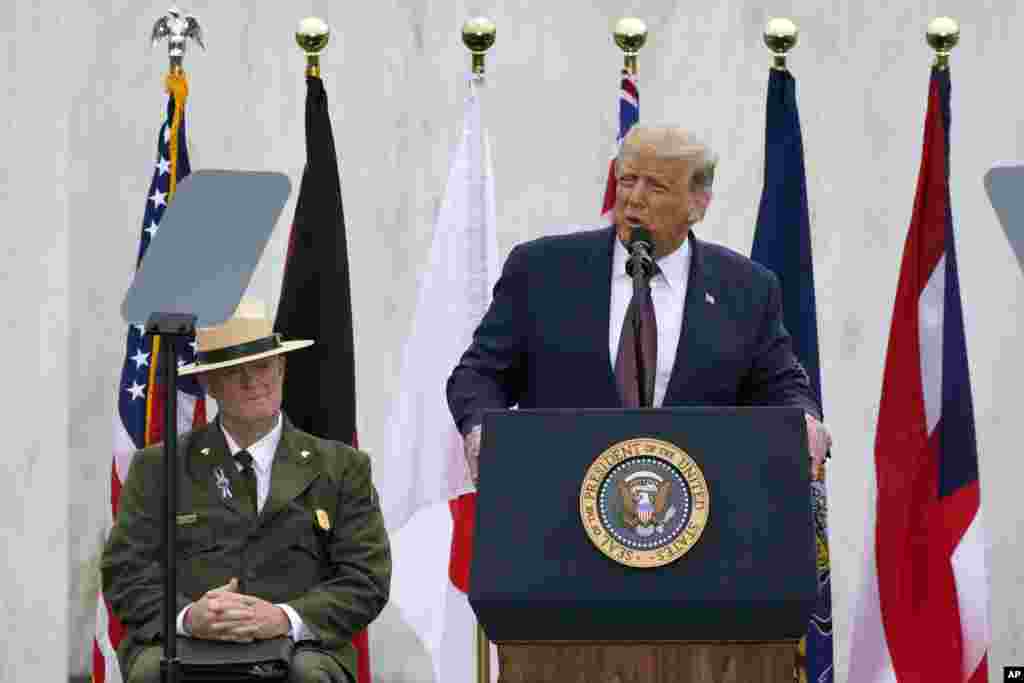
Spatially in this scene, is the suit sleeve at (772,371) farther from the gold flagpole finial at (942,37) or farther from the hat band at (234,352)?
the gold flagpole finial at (942,37)

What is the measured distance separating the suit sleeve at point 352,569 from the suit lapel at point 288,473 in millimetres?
88

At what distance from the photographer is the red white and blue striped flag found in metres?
5.34

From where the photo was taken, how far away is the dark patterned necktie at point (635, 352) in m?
3.36

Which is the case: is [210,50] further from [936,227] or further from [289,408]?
[936,227]

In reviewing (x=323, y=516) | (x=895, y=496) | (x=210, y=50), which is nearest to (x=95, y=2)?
(x=210, y=50)

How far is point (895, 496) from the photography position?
5.44 metres

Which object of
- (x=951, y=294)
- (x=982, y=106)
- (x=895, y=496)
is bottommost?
(x=895, y=496)

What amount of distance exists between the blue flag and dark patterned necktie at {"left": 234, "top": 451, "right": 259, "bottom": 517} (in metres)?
1.67

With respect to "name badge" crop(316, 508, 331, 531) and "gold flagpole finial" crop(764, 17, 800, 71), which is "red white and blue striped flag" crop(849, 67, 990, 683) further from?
"name badge" crop(316, 508, 331, 531)

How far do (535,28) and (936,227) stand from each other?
169 cm

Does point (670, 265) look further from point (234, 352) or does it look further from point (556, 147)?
point (556, 147)

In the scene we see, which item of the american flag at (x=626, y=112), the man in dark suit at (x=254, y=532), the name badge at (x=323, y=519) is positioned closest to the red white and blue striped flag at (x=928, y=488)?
the american flag at (x=626, y=112)

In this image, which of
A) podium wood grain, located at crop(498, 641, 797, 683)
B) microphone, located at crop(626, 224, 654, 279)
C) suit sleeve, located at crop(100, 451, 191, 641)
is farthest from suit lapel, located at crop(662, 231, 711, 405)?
suit sleeve, located at crop(100, 451, 191, 641)

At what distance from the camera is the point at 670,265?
4129 millimetres
